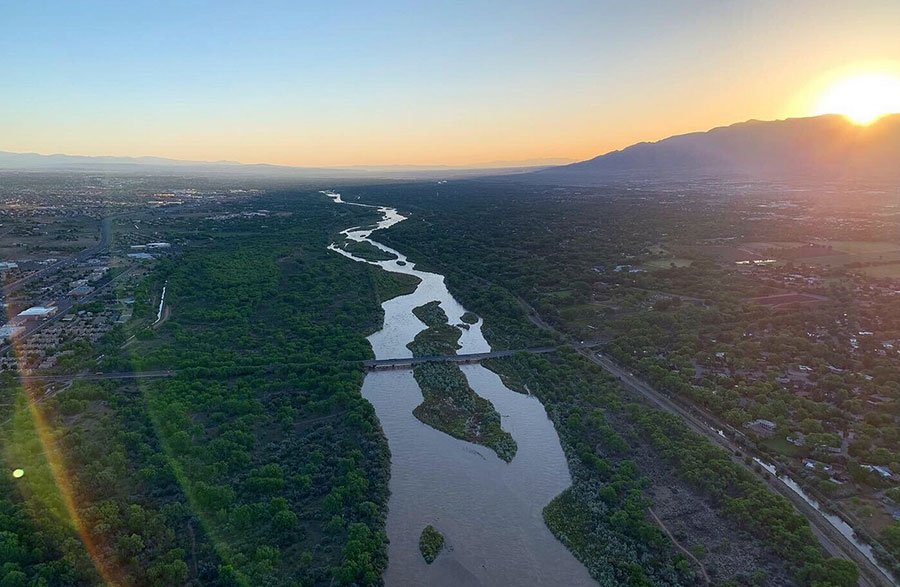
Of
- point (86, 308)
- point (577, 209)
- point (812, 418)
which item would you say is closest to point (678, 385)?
point (812, 418)

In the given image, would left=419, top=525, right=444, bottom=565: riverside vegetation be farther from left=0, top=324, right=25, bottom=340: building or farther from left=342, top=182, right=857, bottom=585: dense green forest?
left=0, top=324, right=25, bottom=340: building

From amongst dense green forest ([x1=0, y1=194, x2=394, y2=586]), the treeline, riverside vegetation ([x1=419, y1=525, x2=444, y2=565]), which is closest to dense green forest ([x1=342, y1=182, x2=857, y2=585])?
the treeline

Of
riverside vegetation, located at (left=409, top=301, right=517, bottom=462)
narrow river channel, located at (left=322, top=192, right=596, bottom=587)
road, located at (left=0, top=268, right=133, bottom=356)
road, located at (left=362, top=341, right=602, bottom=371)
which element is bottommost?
narrow river channel, located at (left=322, top=192, right=596, bottom=587)

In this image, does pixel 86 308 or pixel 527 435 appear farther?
pixel 86 308

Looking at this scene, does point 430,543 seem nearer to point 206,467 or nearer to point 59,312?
point 206,467

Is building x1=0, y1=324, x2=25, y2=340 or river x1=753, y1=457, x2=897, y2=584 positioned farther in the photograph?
building x1=0, y1=324, x2=25, y2=340

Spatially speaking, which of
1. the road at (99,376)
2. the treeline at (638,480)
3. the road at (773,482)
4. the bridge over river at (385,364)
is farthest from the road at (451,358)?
the road at (99,376)

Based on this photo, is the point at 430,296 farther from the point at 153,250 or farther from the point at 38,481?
the point at 153,250
